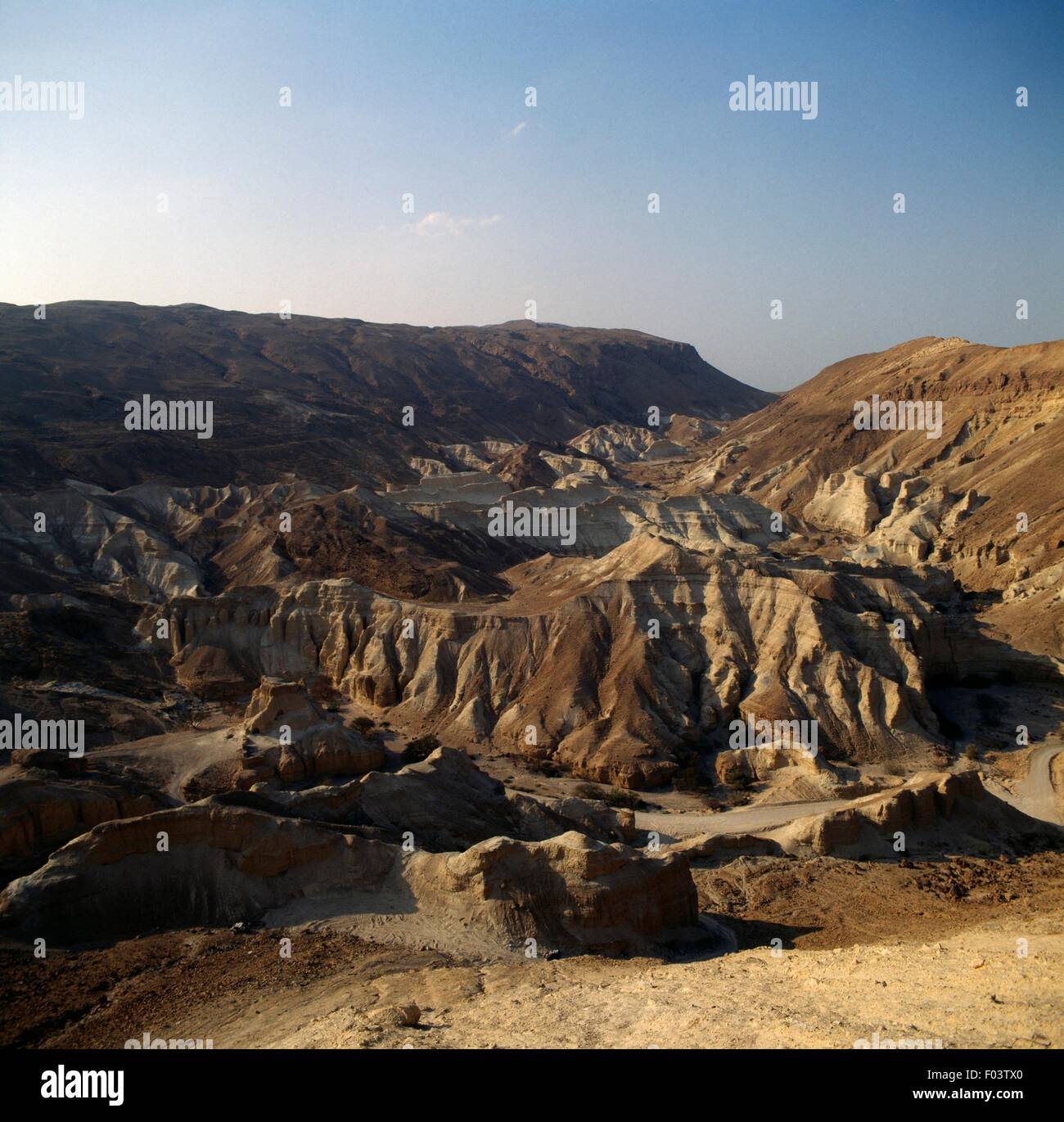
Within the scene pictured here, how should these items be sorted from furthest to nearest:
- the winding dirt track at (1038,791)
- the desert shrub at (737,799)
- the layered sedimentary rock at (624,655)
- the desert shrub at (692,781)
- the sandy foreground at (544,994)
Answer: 1. the layered sedimentary rock at (624,655)
2. the desert shrub at (692,781)
3. the desert shrub at (737,799)
4. the winding dirt track at (1038,791)
5. the sandy foreground at (544,994)

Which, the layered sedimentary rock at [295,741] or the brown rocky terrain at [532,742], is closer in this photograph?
the brown rocky terrain at [532,742]

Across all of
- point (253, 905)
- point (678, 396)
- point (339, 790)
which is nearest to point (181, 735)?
point (339, 790)

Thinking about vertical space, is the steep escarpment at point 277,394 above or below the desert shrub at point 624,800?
above

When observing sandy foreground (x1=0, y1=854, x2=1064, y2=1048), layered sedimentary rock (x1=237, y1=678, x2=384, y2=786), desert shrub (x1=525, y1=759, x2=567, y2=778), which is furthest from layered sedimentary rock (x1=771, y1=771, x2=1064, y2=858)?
layered sedimentary rock (x1=237, y1=678, x2=384, y2=786)

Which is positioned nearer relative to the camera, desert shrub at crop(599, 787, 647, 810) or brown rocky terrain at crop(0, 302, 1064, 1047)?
brown rocky terrain at crop(0, 302, 1064, 1047)

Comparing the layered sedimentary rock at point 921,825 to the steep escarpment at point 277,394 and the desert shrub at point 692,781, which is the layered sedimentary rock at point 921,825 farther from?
the steep escarpment at point 277,394

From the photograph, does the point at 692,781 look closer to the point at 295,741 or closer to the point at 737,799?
the point at 737,799

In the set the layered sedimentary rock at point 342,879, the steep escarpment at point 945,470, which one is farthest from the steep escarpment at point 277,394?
the layered sedimentary rock at point 342,879

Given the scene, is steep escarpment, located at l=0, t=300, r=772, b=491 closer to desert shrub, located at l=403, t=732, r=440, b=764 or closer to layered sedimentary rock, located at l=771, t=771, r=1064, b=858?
desert shrub, located at l=403, t=732, r=440, b=764

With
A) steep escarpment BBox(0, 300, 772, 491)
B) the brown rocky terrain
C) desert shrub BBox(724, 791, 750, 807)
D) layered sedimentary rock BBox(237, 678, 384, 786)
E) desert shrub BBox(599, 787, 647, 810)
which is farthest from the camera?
steep escarpment BBox(0, 300, 772, 491)
